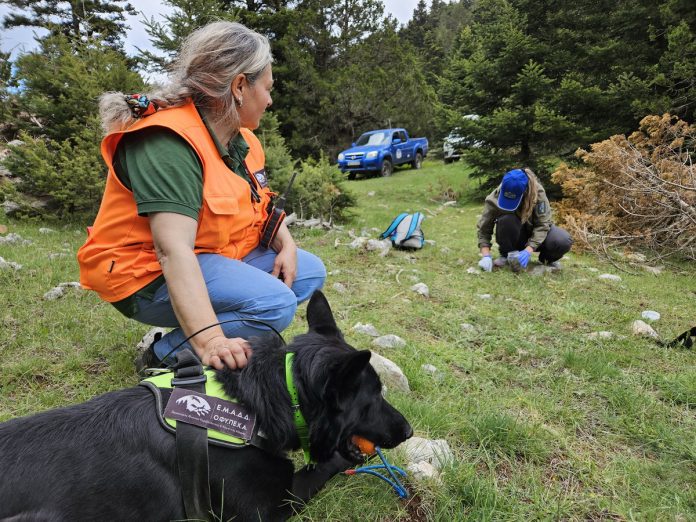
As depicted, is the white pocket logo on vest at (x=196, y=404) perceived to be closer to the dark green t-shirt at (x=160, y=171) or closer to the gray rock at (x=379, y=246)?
the dark green t-shirt at (x=160, y=171)

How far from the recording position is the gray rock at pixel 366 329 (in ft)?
11.0

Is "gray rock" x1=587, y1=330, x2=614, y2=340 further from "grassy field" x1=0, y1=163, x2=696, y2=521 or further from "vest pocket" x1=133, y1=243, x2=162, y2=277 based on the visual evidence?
"vest pocket" x1=133, y1=243, x2=162, y2=277

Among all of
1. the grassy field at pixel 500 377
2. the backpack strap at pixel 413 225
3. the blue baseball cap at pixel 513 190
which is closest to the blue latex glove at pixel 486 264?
the grassy field at pixel 500 377

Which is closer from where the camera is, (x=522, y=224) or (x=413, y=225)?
(x=522, y=224)

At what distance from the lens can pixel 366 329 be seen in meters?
3.39

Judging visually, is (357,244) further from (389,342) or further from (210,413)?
(210,413)

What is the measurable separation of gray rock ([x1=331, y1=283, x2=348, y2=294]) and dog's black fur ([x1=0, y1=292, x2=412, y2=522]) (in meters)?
2.64

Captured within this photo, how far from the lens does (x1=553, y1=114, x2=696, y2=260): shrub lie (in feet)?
17.4

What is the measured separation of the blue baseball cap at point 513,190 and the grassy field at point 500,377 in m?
0.87

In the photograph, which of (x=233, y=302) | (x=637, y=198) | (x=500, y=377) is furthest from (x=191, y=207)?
(x=637, y=198)

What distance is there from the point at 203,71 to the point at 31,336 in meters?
2.31

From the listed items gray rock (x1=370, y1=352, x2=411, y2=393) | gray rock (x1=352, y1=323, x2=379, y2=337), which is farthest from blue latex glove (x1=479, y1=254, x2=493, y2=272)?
gray rock (x1=370, y1=352, x2=411, y2=393)

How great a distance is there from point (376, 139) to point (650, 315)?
14.7 meters

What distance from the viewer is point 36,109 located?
23.2 feet
